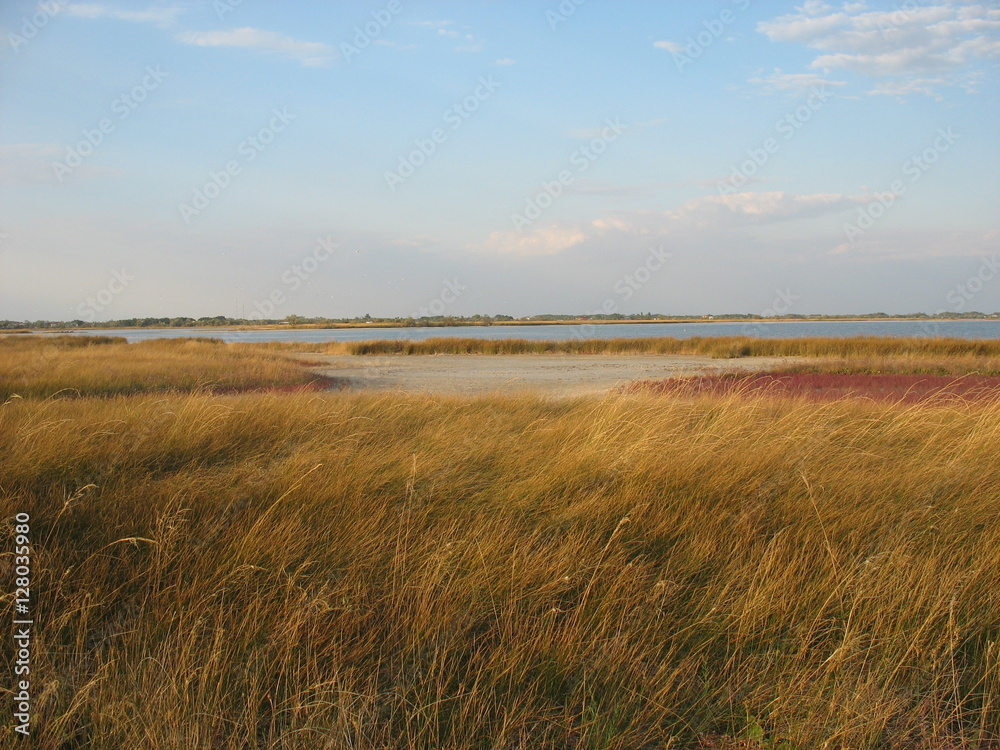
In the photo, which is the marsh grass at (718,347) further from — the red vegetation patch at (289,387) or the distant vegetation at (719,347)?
the red vegetation patch at (289,387)

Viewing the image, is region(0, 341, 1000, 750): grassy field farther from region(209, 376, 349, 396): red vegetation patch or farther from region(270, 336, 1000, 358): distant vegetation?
region(270, 336, 1000, 358): distant vegetation

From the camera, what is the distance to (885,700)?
2018 millimetres

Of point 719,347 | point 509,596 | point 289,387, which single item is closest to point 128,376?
point 289,387

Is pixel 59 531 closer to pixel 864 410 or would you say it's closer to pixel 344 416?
pixel 344 416

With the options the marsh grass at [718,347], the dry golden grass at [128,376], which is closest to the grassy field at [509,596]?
the dry golden grass at [128,376]

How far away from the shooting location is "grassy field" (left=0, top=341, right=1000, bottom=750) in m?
1.91

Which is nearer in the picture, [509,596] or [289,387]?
[509,596]

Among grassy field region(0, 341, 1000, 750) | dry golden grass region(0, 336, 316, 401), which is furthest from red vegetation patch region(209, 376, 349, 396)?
grassy field region(0, 341, 1000, 750)

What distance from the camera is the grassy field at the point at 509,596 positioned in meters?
1.91

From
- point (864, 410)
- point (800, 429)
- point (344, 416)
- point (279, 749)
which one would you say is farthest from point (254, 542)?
point (864, 410)

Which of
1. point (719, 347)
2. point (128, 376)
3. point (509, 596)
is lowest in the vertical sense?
point (509, 596)

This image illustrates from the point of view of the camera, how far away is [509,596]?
248cm

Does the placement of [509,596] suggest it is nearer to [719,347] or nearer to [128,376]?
[128,376]

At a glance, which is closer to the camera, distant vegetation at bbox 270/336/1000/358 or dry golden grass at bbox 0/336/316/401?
dry golden grass at bbox 0/336/316/401
